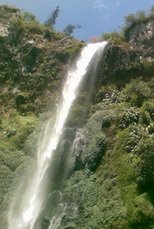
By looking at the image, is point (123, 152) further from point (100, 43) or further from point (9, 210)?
point (100, 43)

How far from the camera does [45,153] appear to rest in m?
38.7

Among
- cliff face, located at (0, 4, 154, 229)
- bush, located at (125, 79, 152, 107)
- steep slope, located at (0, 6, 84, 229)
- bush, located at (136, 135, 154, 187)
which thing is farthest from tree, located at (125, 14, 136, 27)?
bush, located at (136, 135, 154, 187)

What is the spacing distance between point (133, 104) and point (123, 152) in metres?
5.94

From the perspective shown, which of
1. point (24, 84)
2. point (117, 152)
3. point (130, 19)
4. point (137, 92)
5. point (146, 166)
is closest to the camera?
point (146, 166)

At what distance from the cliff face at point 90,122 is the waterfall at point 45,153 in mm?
722

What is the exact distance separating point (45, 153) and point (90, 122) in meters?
4.45

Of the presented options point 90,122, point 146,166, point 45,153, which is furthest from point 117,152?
point 45,153

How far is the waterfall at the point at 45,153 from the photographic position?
110ft

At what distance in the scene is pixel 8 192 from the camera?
35469 millimetres

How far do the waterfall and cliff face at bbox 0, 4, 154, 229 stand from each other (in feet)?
2.37

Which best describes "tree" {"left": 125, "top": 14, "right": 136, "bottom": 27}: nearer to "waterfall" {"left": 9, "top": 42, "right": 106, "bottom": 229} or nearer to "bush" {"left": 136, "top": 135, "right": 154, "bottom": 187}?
"waterfall" {"left": 9, "top": 42, "right": 106, "bottom": 229}

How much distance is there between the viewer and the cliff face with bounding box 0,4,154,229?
3259cm

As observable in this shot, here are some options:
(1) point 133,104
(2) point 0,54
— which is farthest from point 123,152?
(2) point 0,54

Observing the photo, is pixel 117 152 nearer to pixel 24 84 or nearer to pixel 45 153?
pixel 45 153
